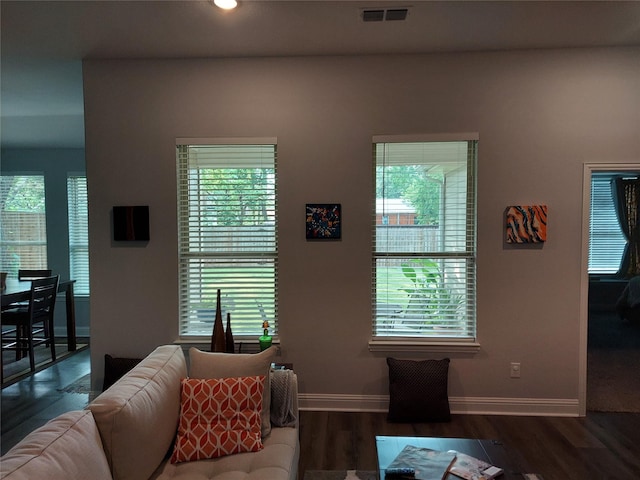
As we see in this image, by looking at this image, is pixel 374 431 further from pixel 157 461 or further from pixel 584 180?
pixel 584 180

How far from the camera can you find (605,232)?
5230 millimetres

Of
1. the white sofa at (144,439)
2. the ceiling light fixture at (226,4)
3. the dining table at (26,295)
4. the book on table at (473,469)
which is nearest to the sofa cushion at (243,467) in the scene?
the white sofa at (144,439)

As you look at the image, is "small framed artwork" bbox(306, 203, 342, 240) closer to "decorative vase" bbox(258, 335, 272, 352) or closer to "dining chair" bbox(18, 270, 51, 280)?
"decorative vase" bbox(258, 335, 272, 352)

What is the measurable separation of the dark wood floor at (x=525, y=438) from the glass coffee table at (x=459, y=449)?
582mm

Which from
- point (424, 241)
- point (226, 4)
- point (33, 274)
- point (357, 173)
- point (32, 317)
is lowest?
point (32, 317)

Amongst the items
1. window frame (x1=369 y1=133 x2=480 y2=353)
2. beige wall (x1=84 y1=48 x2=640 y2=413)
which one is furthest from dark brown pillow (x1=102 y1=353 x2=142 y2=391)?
window frame (x1=369 y1=133 x2=480 y2=353)

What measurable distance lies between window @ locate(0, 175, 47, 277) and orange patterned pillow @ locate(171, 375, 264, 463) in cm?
476

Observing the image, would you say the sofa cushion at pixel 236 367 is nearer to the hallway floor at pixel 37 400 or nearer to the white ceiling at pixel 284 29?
the hallway floor at pixel 37 400

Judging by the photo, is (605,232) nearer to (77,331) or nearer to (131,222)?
(131,222)

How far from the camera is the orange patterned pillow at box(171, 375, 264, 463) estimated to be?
170 centimetres

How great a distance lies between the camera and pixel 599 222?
5.23 meters

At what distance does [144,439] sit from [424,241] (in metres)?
2.28

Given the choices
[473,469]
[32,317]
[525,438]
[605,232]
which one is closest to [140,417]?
[473,469]

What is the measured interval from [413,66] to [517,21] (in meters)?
0.74
